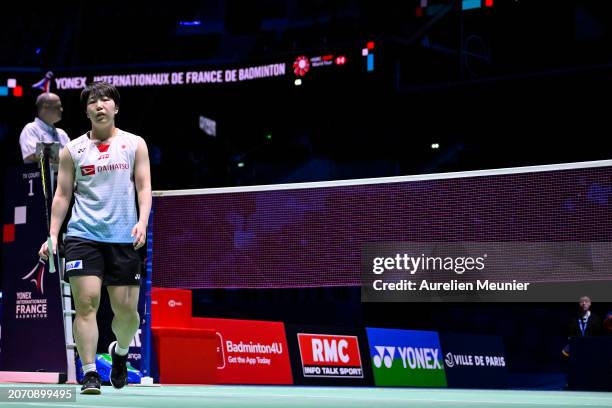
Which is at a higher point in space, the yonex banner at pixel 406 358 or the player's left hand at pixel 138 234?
the player's left hand at pixel 138 234

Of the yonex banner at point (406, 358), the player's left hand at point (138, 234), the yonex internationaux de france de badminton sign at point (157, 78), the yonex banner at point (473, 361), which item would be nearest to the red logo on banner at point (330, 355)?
the yonex banner at point (406, 358)

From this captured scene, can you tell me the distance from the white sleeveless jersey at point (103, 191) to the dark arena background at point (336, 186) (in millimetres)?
2621

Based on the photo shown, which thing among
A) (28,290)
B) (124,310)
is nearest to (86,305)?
(124,310)

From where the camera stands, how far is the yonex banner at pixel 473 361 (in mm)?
A: 14281

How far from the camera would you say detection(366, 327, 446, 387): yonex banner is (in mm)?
12961

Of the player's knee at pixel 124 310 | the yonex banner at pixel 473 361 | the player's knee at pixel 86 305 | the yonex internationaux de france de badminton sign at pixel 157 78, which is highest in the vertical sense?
the yonex internationaux de france de badminton sign at pixel 157 78

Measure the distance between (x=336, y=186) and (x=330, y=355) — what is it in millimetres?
3085

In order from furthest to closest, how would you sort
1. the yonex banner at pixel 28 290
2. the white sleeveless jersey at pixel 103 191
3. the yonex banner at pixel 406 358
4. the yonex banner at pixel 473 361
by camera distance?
the yonex banner at pixel 473 361 < the yonex banner at pixel 406 358 < the yonex banner at pixel 28 290 < the white sleeveless jersey at pixel 103 191

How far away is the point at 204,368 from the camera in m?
10.6

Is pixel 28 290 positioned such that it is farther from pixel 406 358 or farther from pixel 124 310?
pixel 406 358

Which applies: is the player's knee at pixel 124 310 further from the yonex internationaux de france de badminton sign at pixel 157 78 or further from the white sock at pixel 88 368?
the yonex internationaux de france de badminton sign at pixel 157 78

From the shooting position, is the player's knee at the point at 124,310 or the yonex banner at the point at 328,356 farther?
the yonex banner at the point at 328,356

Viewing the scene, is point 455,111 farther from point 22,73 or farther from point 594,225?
point 594,225

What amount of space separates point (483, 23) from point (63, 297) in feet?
54.2
